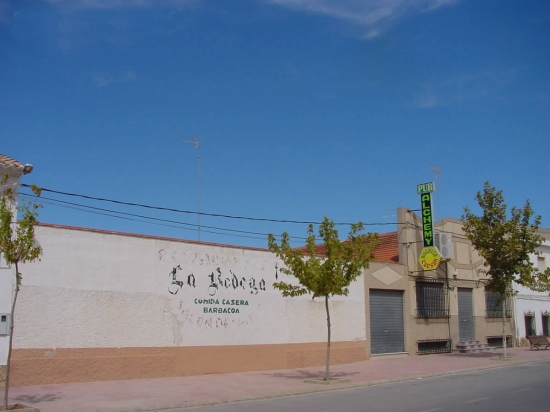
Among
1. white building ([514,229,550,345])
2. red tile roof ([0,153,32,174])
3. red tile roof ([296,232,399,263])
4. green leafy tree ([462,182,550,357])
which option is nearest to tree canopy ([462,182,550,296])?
green leafy tree ([462,182,550,357])

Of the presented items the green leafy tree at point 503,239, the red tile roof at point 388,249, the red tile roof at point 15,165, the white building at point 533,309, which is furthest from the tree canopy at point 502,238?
the red tile roof at point 15,165

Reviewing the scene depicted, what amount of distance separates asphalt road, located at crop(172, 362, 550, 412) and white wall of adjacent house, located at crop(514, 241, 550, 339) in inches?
722

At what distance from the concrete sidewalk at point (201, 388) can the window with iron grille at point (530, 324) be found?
44.3ft

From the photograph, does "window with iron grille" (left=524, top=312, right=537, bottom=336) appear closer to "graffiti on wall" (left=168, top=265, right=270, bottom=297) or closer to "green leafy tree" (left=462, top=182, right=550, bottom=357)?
"green leafy tree" (left=462, top=182, right=550, bottom=357)

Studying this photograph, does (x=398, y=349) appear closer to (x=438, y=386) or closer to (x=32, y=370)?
(x=438, y=386)

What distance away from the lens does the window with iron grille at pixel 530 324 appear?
121 feet

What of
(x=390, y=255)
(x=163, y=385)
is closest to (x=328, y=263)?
(x=163, y=385)

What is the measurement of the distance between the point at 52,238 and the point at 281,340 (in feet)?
31.1

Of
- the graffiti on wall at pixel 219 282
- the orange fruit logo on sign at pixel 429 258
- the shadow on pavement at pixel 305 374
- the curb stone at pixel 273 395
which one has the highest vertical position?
the orange fruit logo on sign at pixel 429 258

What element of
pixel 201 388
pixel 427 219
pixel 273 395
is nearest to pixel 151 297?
pixel 201 388

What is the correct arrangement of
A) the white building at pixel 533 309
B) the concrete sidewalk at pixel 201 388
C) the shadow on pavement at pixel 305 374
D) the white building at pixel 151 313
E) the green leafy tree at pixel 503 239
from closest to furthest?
1. the concrete sidewalk at pixel 201 388
2. the white building at pixel 151 313
3. the shadow on pavement at pixel 305 374
4. the green leafy tree at pixel 503 239
5. the white building at pixel 533 309

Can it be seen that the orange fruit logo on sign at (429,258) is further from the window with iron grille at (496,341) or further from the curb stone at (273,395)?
the window with iron grille at (496,341)

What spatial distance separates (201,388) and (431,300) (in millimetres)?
16635

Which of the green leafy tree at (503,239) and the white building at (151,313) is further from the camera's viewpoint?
the green leafy tree at (503,239)
